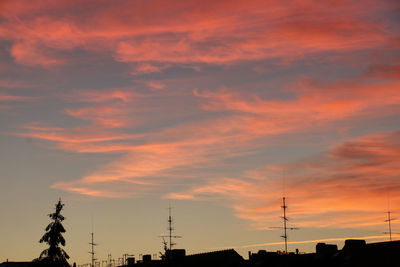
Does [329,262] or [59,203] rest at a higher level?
[59,203]

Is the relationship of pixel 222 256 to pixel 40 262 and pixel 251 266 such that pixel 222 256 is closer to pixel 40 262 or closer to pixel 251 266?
pixel 251 266

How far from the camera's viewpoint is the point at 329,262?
7788 centimetres

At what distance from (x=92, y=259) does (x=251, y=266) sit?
1730 inches

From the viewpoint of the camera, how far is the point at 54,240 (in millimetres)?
101375

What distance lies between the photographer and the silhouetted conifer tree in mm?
101062

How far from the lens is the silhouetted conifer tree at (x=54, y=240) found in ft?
332

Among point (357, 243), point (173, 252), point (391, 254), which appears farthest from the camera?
point (173, 252)

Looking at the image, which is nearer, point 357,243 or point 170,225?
point 357,243

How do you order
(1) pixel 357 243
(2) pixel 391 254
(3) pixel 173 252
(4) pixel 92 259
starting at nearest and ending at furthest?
(2) pixel 391 254
(1) pixel 357 243
(3) pixel 173 252
(4) pixel 92 259

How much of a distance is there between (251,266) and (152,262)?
21.7 meters

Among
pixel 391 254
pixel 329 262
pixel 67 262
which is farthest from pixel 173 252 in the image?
pixel 391 254

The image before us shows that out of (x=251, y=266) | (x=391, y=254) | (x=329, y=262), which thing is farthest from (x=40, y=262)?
(x=391, y=254)

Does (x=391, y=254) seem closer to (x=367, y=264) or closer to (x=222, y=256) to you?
(x=367, y=264)

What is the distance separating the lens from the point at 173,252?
98.5m
